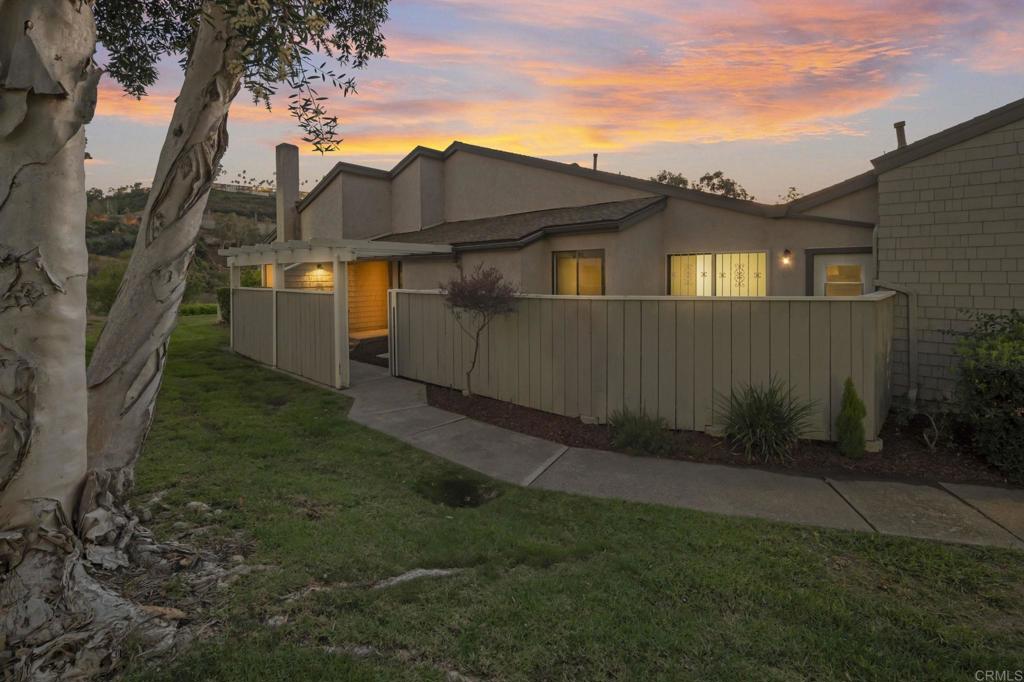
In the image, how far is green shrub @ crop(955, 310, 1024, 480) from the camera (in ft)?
18.1

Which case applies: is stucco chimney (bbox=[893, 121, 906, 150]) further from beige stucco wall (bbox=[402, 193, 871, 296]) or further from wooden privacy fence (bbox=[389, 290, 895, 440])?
wooden privacy fence (bbox=[389, 290, 895, 440])

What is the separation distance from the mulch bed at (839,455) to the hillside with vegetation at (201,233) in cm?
1890

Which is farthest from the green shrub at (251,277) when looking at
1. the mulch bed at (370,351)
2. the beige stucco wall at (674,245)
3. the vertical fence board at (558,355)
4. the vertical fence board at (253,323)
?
the vertical fence board at (558,355)

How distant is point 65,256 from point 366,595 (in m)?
2.57

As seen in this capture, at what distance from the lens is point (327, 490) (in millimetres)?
4988

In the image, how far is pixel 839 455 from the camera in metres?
6.11

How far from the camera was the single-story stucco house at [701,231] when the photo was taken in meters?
7.32

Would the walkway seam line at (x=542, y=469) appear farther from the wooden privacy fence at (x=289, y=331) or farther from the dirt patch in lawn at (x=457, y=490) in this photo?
the wooden privacy fence at (x=289, y=331)

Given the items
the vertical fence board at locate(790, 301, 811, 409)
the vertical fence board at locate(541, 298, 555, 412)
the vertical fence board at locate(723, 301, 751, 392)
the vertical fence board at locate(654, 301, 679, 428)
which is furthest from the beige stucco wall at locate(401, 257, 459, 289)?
the vertical fence board at locate(790, 301, 811, 409)

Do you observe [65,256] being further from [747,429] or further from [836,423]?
[836,423]

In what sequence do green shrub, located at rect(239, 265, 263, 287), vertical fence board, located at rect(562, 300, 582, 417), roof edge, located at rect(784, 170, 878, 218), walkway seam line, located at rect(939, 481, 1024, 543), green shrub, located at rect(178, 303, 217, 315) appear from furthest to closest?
green shrub, located at rect(178, 303, 217, 315) < green shrub, located at rect(239, 265, 263, 287) < roof edge, located at rect(784, 170, 878, 218) < vertical fence board, located at rect(562, 300, 582, 417) < walkway seam line, located at rect(939, 481, 1024, 543)

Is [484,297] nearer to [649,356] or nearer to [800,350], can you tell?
[649,356]

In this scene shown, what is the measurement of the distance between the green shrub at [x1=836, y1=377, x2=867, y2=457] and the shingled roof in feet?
19.0
